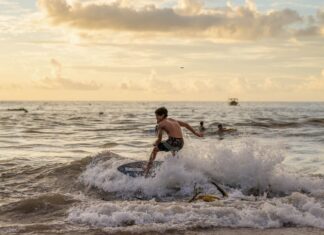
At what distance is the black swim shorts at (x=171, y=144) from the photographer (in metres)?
13.0

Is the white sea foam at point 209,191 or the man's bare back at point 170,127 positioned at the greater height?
the man's bare back at point 170,127

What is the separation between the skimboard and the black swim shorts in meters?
0.67

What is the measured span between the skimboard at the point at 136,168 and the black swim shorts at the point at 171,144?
67cm

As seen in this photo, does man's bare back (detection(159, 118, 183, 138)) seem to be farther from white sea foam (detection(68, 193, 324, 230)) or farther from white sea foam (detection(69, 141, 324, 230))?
white sea foam (detection(68, 193, 324, 230))

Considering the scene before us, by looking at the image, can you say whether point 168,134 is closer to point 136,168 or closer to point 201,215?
point 136,168

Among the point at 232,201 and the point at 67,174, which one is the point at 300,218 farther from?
the point at 67,174

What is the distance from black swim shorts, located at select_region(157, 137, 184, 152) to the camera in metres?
13.0

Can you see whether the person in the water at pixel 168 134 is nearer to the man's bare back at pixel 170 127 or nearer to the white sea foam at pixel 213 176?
the man's bare back at pixel 170 127

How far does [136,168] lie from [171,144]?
1.43 m

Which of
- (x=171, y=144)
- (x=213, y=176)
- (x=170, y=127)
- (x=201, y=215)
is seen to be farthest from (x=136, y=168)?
(x=201, y=215)

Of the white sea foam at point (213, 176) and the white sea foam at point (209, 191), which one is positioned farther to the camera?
the white sea foam at point (213, 176)

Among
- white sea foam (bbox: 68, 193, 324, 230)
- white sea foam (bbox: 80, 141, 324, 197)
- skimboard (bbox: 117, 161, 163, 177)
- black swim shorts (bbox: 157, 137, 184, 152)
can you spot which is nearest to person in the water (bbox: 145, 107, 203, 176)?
black swim shorts (bbox: 157, 137, 184, 152)

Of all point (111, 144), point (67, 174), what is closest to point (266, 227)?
point (67, 174)

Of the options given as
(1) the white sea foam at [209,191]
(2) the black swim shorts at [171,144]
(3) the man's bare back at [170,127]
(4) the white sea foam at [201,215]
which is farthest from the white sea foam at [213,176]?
(4) the white sea foam at [201,215]
